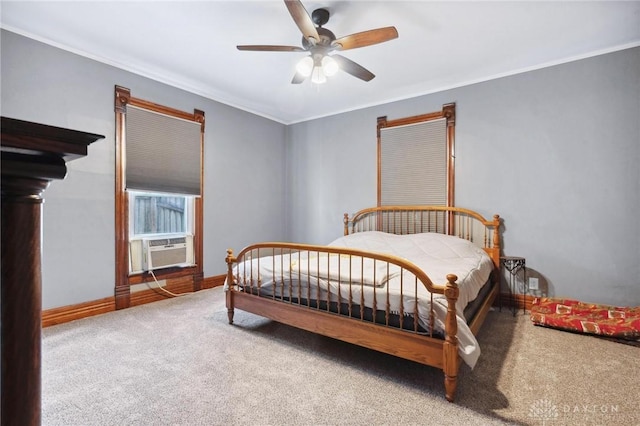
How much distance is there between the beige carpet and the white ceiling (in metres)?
2.61

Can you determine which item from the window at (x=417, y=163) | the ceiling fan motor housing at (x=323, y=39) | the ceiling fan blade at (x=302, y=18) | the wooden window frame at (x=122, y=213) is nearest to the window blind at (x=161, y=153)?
the wooden window frame at (x=122, y=213)

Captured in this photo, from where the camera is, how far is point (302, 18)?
205 cm

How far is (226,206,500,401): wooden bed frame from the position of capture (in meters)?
1.74

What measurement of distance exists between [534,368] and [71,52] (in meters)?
4.65

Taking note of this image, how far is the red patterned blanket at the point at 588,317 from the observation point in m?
2.50

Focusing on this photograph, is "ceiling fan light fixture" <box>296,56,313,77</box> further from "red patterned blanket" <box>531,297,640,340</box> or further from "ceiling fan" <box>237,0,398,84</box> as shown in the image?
"red patterned blanket" <box>531,297,640,340</box>

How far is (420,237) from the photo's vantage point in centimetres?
354

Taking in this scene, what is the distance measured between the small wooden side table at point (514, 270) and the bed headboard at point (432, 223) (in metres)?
0.10

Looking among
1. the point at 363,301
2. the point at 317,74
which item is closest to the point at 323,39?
the point at 317,74

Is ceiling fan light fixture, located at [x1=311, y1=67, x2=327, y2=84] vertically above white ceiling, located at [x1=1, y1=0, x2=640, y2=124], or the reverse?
white ceiling, located at [x1=1, y1=0, x2=640, y2=124]

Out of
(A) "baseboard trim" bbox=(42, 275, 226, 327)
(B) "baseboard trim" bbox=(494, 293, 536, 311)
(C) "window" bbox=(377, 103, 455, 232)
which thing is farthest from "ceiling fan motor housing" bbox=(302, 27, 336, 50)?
(B) "baseboard trim" bbox=(494, 293, 536, 311)

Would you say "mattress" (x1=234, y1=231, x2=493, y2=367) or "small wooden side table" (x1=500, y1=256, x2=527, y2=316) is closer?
"mattress" (x1=234, y1=231, x2=493, y2=367)

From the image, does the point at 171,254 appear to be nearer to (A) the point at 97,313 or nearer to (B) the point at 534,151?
(A) the point at 97,313

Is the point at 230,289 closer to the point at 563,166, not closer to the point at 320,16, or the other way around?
the point at 320,16
